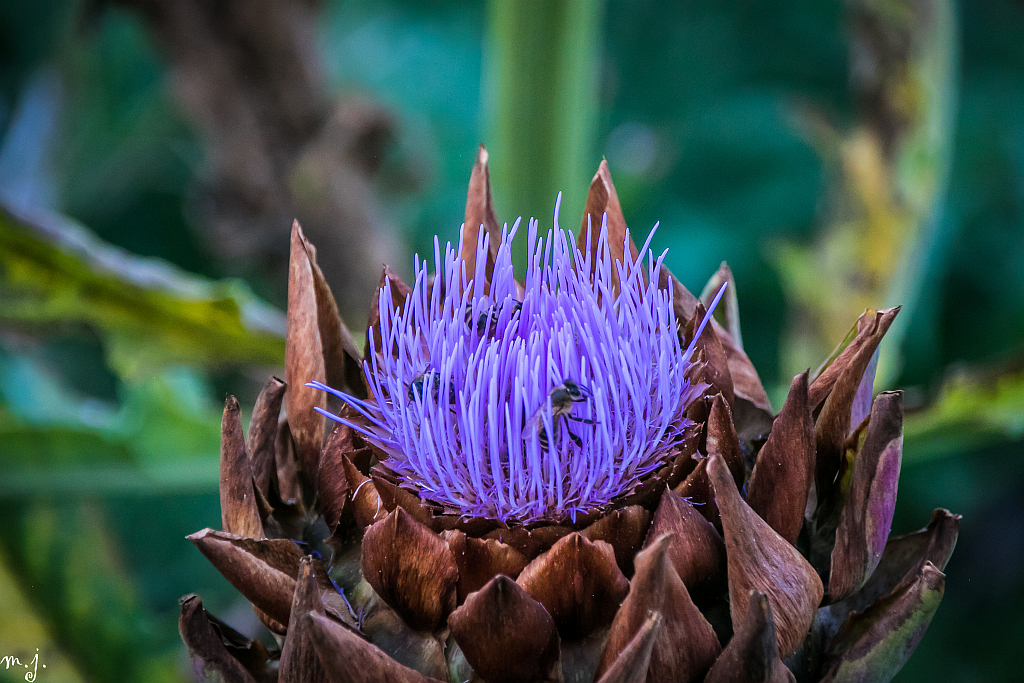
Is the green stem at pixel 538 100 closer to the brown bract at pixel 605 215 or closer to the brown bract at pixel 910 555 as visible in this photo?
the brown bract at pixel 605 215

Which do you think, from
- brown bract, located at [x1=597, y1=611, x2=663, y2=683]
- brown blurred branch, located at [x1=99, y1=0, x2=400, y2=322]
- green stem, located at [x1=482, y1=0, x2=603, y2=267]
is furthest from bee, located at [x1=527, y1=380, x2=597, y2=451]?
brown blurred branch, located at [x1=99, y1=0, x2=400, y2=322]

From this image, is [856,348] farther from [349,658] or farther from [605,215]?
[349,658]

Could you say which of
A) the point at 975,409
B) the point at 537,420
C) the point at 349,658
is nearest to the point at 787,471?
the point at 537,420

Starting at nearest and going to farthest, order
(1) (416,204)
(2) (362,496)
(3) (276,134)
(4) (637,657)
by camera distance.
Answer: (4) (637,657) < (2) (362,496) < (3) (276,134) < (1) (416,204)

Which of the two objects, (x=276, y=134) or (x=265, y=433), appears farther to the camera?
(x=276, y=134)
